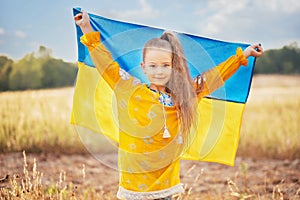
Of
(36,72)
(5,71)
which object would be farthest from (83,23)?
(36,72)

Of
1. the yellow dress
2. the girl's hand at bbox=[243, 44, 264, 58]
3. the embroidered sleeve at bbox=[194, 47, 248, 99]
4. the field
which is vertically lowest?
the field

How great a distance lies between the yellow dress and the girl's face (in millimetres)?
76

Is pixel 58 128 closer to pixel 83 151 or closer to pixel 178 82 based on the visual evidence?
pixel 83 151

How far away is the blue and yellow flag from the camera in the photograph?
263 cm

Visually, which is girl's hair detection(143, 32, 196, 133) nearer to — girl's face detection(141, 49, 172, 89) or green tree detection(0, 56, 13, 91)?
girl's face detection(141, 49, 172, 89)

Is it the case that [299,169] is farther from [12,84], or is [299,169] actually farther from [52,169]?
[12,84]

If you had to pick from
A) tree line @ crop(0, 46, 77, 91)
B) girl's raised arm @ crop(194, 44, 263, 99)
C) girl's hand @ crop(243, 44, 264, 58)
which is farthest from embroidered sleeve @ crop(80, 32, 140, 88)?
tree line @ crop(0, 46, 77, 91)

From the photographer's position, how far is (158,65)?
2211 mm

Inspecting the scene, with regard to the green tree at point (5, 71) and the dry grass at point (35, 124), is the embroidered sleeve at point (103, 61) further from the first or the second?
the dry grass at point (35, 124)

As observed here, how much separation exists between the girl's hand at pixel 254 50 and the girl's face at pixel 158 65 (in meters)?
0.55

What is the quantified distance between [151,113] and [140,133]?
12 cm

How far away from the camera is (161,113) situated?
221 centimetres

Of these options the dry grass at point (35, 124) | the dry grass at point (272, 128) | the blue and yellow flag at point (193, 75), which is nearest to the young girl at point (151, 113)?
the blue and yellow flag at point (193, 75)

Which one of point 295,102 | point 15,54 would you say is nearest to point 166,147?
point 15,54
